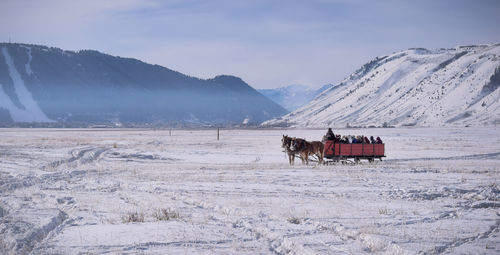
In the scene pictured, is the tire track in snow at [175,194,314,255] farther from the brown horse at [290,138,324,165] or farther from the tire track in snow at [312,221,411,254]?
the brown horse at [290,138,324,165]

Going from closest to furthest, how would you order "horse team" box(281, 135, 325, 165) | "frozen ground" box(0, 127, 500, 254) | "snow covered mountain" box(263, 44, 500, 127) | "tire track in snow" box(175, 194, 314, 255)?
"tire track in snow" box(175, 194, 314, 255) → "frozen ground" box(0, 127, 500, 254) → "horse team" box(281, 135, 325, 165) → "snow covered mountain" box(263, 44, 500, 127)

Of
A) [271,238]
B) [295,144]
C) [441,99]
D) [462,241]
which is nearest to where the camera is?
[462,241]

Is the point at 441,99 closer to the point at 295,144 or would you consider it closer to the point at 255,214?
the point at 295,144

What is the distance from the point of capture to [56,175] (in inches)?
758

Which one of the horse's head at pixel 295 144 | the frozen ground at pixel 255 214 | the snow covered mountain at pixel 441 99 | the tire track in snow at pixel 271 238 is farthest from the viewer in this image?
the snow covered mountain at pixel 441 99

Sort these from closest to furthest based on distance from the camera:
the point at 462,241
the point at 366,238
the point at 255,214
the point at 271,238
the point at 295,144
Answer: the point at 462,241 → the point at 366,238 → the point at 271,238 → the point at 255,214 → the point at 295,144

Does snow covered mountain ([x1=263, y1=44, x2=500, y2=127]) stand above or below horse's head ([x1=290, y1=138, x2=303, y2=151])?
above

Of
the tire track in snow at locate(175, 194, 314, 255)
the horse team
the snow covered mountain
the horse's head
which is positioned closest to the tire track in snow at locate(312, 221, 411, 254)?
the tire track in snow at locate(175, 194, 314, 255)

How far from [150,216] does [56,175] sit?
36.4ft

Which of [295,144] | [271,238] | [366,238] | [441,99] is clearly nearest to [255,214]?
[271,238]

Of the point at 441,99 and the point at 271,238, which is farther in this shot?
the point at 441,99

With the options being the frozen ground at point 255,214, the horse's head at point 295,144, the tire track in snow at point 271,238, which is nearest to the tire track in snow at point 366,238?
the frozen ground at point 255,214

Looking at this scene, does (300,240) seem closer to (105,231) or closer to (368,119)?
(105,231)

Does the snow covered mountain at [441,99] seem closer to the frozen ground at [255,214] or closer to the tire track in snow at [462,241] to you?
the frozen ground at [255,214]
